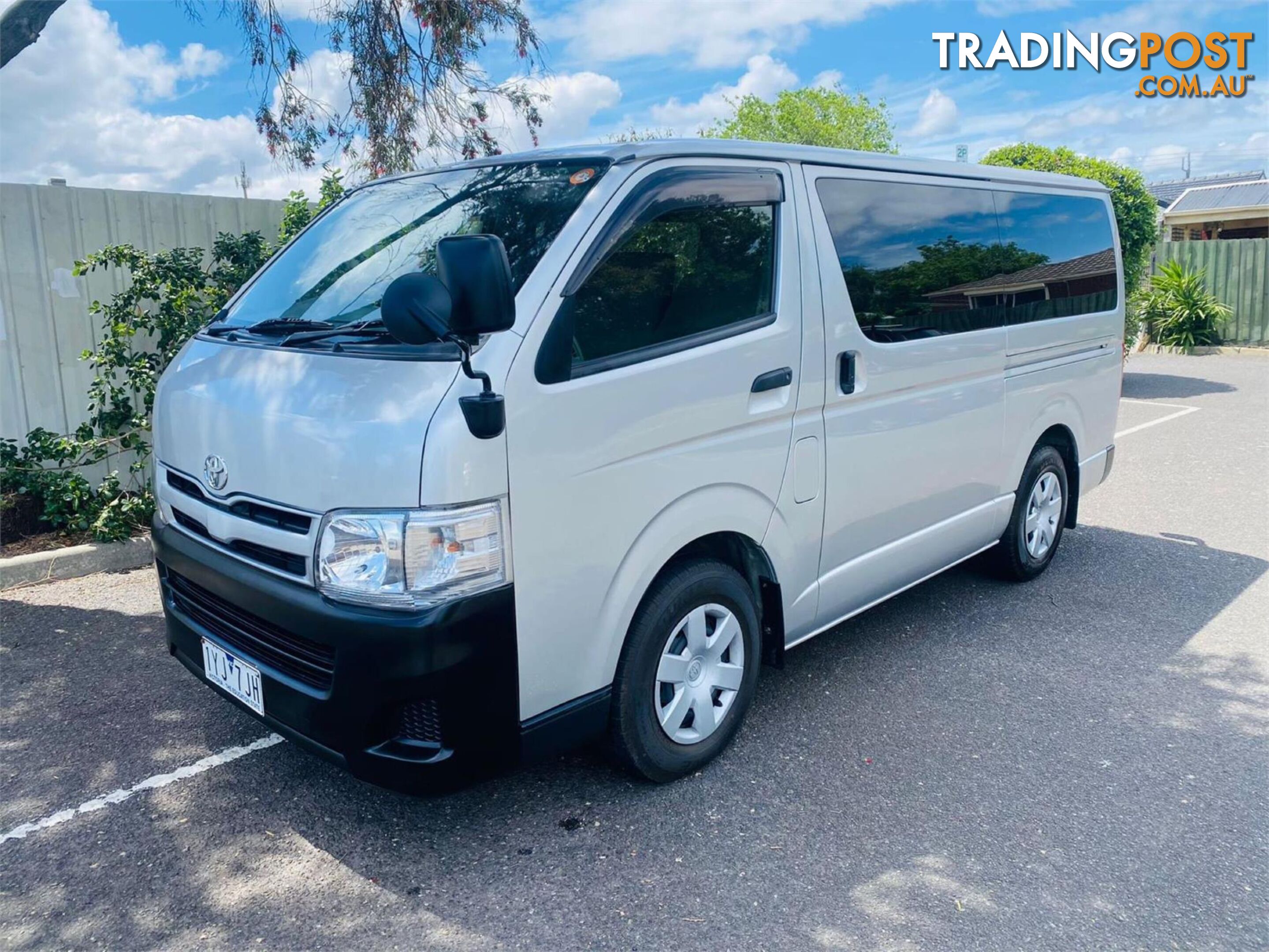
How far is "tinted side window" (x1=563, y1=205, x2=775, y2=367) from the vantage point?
9.69 feet

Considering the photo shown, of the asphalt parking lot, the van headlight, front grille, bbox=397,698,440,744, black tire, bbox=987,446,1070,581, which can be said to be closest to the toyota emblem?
the van headlight

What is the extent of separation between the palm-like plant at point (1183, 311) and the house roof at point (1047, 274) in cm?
1266

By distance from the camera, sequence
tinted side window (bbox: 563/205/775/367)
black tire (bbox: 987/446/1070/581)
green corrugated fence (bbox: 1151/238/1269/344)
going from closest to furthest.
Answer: tinted side window (bbox: 563/205/775/367)
black tire (bbox: 987/446/1070/581)
green corrugated fence (bbox: 1151/238/1269/344)

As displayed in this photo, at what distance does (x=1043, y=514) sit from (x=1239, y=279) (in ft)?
49.5

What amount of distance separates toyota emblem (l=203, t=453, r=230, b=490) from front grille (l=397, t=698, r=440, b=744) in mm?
925

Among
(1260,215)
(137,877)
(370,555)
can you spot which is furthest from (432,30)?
(1260,215)

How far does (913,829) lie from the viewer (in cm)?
315

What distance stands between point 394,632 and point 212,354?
1.43m

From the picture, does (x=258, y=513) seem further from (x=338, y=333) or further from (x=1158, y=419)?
(x=1158, y=419)

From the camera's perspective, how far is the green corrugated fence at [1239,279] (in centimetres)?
1716

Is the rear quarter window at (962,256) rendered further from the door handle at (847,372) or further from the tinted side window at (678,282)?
the tinted side window at (678,282)

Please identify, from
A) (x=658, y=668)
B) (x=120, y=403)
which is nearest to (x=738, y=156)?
(x=658, y=668)

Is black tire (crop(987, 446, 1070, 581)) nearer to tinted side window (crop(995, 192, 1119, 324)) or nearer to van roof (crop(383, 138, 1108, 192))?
tinted side window (crop(995, 192, 1119, 324))

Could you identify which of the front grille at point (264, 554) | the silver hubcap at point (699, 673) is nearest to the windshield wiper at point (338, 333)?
the front grille at point (264, 554)
